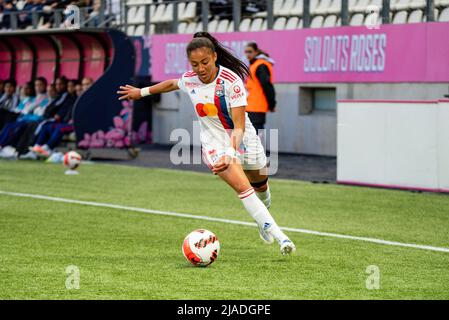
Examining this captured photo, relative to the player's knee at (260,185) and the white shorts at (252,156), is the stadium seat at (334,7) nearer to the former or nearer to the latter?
the player's knee at (260,185)

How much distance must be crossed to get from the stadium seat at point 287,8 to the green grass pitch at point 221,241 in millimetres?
7067

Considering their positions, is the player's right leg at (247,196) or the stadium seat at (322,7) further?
the stadium seat at (322,7)

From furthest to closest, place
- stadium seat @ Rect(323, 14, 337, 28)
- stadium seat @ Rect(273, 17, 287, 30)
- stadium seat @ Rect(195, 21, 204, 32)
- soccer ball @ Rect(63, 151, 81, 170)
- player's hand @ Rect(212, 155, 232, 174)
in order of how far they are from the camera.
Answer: stadium seat @ Rect(195, 21, 204, 32) < stadium seat @ Rect(273, 17, 287, 30) < stadium seat @ Rect(323, 14, 337, 28) < soccer ball @ Rect(63, 151, 81, 170) < player's hand @ Rect(212, 155, 232, 174)

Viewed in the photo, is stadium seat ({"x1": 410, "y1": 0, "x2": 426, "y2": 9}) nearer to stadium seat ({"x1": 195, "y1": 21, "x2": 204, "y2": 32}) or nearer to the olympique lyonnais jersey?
stadium seat ({"x1": 195, "y1": 21, "x2": 204, "y2": 32})

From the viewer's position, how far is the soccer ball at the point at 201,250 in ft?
28.3

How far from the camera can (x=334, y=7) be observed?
870 inches

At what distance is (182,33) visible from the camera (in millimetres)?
25734

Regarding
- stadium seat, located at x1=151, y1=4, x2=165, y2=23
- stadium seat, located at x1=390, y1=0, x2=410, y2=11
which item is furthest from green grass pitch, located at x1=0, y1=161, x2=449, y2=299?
stadium seat, located at x1=151, y1=4, x2=165, y2=23

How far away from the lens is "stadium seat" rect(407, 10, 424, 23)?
1976cm

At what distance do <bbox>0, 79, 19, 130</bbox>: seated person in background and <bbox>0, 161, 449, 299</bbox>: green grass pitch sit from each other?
8.05m

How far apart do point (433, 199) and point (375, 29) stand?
668 cm

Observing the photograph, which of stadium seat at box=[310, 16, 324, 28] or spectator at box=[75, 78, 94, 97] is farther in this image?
spectator at box=[75, 78, 94, 97]

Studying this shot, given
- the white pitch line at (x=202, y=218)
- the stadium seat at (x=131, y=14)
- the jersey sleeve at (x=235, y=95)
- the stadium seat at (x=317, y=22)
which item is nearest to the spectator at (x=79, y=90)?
the stadium seat at (x=317, y=22)

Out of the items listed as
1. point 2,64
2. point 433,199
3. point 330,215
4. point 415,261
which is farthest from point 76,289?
point 2,64
